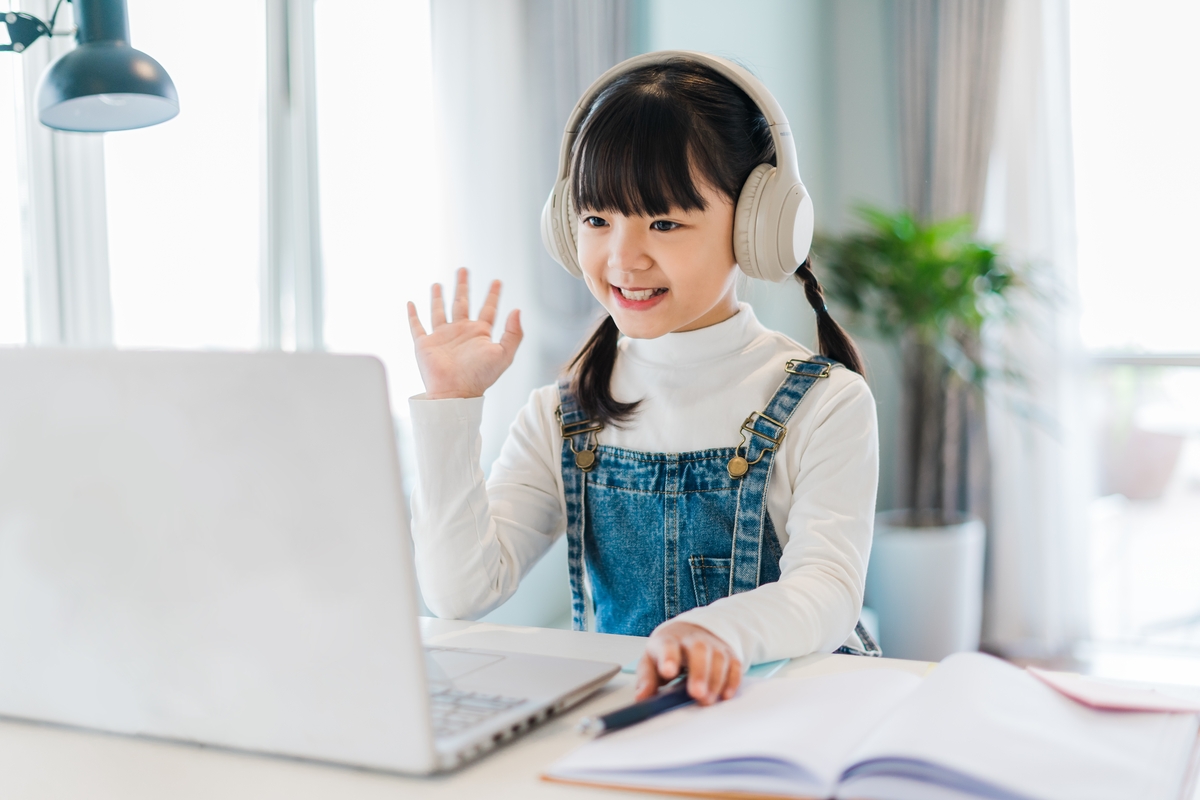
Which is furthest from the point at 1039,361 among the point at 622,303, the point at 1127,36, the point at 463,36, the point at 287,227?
the point at 622,303

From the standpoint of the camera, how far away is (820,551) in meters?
0.93

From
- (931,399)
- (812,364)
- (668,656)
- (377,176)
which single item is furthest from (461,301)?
(931,399)

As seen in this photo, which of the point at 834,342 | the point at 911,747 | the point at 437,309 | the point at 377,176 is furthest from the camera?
the point at 377,176

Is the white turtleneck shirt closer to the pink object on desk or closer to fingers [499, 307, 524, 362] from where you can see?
fingers [499, 307, 524, 362]

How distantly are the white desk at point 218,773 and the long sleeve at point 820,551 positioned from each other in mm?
149

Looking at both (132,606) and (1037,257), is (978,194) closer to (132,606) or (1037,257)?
(1037,257)

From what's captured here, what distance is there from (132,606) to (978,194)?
300 cm

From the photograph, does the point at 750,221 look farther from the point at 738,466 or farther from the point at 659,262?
the point at 738,466

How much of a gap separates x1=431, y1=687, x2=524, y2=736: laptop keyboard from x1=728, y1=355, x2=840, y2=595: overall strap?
435 millimetres

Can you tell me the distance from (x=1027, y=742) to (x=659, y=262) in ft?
1.92

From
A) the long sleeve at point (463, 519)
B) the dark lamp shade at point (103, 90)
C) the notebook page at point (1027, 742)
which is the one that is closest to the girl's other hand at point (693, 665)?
the notebook page at point (1027, 742)

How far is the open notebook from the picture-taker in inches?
19.8

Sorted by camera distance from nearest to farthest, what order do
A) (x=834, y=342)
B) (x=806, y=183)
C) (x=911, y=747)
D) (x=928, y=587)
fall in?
(x=911, y=747) → (x=834, y=342) → (x=928, y=587) → (x=806, y=183)

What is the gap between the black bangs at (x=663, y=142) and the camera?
0.98 meters
